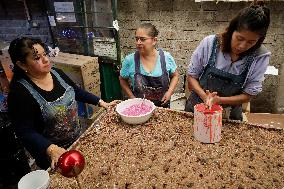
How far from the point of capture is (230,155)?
1.97m

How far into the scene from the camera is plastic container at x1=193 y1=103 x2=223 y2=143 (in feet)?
6.40

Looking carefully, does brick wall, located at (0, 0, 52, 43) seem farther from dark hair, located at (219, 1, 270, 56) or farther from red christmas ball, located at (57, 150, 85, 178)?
red christmas ball, located at (57, 150, 85, 178)

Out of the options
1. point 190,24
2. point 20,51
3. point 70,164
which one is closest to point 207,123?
point 70,164

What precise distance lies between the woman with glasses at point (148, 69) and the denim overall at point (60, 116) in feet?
2.79

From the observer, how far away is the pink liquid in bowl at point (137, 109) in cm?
246

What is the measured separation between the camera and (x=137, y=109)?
2.52 metres

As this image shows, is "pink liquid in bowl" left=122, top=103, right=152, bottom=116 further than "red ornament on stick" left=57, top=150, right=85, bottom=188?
Yes

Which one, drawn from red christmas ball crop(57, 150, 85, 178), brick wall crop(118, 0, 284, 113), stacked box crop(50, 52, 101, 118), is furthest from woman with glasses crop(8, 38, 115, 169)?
brick wall crop(118, 0, 284, 113)

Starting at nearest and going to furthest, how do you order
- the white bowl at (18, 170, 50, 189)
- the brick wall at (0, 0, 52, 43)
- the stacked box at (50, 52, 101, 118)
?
the white bowl at (18, 170, 50, 189)
the stacked box at (50, 52, 101, 118)
the brick wall at (0, 0, 52, 43)

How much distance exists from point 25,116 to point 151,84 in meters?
1.48

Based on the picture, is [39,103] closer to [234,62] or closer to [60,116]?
[60,116]

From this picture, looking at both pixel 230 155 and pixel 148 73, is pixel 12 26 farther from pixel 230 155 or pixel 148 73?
pixel 230 155

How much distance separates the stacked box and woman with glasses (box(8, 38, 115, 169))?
172 centimetres

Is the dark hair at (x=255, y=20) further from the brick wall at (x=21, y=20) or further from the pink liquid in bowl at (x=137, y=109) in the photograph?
the brick wall at (x=21, y=20)
